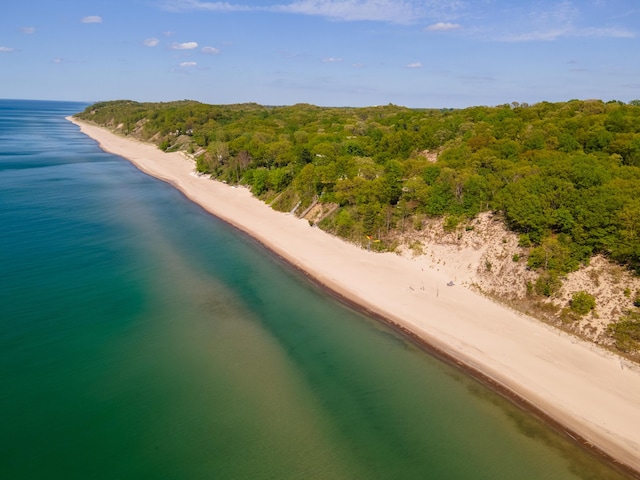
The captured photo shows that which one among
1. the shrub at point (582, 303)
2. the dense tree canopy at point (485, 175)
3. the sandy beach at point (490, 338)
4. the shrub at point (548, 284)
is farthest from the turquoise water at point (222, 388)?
the dense tree canopy at point (485, 175)

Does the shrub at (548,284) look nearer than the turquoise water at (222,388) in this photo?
No

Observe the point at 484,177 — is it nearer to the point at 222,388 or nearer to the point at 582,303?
the point at 582,303

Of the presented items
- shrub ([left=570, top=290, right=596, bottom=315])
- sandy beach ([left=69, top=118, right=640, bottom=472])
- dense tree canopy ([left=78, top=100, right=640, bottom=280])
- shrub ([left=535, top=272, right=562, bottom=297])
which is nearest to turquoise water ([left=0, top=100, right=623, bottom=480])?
sandy beach ([left=69, top=118, right=640, bottom=472])

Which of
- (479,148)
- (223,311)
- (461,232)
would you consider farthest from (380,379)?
(479,148)

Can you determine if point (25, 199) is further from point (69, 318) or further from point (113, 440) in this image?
point (113, 440)

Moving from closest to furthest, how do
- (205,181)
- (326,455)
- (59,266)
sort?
1. (326,455)
2. (59,266)
3. (205,181)

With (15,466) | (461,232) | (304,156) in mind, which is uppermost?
(304,156)

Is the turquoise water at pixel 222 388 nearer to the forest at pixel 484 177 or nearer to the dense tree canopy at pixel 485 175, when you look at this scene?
the forest at pixel 484 177
